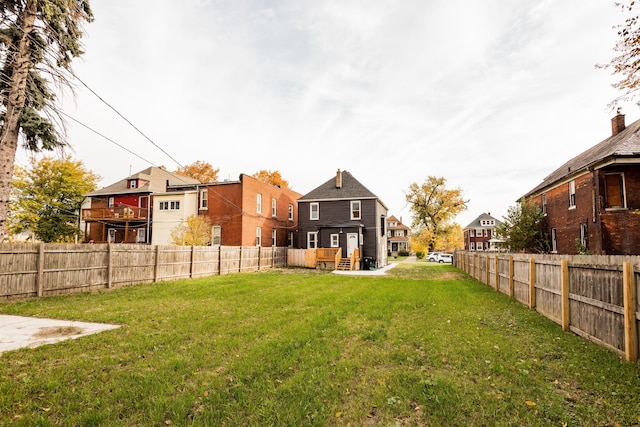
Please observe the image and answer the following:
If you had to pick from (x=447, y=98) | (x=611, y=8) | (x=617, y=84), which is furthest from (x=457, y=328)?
(x=447, y=98)

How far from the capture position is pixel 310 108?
1917 cm

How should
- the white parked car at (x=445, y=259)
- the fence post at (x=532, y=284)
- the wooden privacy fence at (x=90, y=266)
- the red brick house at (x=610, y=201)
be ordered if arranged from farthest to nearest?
the white parked car at (x=445, y=259)
the red brick house at (x=610, y=201)
the wooden privacy fence at (x=90, y=266)
the fence post at (x=532, y=284)

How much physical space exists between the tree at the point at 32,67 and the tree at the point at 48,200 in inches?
1083

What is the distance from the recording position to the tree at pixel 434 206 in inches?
2131

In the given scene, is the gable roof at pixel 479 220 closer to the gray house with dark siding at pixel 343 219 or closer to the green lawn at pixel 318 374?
the gray house with dark siding at pixel 343 219


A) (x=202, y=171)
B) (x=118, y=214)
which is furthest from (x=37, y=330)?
(x=202, y=171)

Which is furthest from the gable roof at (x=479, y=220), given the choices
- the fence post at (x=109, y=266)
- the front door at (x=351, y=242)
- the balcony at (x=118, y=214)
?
the fence post at (x=109, y=266)

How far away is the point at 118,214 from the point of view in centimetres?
3114

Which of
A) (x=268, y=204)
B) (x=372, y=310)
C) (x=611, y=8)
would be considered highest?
(x=611, y=8)

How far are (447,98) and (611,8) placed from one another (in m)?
8.96

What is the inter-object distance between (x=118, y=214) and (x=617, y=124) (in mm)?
42212

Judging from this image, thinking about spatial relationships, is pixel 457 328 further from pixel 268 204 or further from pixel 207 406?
pixel 268 204

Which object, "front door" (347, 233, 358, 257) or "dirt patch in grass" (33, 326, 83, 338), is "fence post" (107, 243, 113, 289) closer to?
"dirt patch in grass" (33, 326, 83, 338)

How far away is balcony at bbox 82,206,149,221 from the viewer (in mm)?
30611
